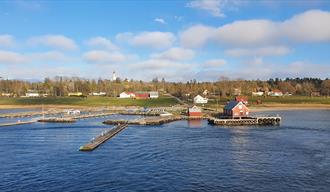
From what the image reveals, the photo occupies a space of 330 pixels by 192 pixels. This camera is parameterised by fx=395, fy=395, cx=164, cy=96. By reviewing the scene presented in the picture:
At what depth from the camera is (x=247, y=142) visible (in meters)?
62.6

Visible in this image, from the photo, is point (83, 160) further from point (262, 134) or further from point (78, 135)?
point (262, 134)

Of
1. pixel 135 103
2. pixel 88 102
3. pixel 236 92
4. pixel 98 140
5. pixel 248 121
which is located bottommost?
pixel 98 140

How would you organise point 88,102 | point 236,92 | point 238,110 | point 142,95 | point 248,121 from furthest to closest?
point 142,95
point 236,92
point 88,102
point 238,110
point 248,121

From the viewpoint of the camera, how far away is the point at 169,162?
1829 inches

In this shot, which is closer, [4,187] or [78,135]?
[4,187]

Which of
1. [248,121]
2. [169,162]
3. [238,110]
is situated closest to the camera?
[169,162]

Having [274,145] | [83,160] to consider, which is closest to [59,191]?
[83,160]

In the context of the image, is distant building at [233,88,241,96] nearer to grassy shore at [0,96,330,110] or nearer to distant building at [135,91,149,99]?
grassy shore at [0,96,330,110]

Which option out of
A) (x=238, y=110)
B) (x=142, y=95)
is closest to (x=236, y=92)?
(x=142, y=95)

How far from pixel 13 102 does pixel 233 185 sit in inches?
5672

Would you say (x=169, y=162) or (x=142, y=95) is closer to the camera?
(x=169, y=162)

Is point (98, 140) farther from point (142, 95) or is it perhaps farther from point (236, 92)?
point (236, 92)

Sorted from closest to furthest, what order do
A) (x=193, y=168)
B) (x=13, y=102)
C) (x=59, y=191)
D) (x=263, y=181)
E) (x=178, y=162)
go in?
(x=59, y=191) → (x=263, y=181) → (x=193, y=168) → (x=178, y=162) → (x=13, y=102)

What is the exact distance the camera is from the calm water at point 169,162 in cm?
3688
